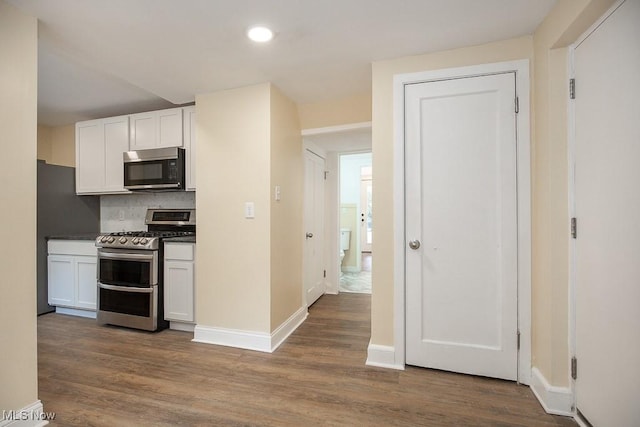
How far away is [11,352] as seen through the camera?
1.46 m

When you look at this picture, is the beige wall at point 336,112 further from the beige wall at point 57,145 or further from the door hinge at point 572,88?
the beige wall at point 57,145

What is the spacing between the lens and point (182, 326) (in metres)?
2.87

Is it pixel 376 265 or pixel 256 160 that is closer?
pixel 376 265

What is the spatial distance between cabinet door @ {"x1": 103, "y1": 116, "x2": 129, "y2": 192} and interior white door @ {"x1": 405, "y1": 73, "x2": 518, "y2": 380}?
3.10 metres

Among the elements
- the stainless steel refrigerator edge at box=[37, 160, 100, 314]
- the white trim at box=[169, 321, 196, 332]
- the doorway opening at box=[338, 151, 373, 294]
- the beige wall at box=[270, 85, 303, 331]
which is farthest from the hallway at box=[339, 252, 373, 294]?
the stainless steel refrigerator edge at box=[37, 160, 100, 314]

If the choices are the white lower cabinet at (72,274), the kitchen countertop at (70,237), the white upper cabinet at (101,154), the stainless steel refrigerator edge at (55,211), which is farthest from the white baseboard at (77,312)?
the white upper cabinet at (101,154)

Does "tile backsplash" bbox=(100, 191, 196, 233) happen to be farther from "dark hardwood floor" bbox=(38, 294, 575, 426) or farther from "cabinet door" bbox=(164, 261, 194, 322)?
"dark hardwood floor" bbox=(38, 294, 575, 426)

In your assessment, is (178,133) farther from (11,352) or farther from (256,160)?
(11,352)

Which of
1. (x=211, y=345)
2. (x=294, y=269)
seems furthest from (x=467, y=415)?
(x=211, y=345)

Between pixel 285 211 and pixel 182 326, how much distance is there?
155 centimetres

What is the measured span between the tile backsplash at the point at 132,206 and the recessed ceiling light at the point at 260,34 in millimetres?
2175

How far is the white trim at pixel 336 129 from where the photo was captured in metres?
2.81

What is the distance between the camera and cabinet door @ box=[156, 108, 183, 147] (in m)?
3.01

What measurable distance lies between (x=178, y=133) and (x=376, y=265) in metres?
2.42
